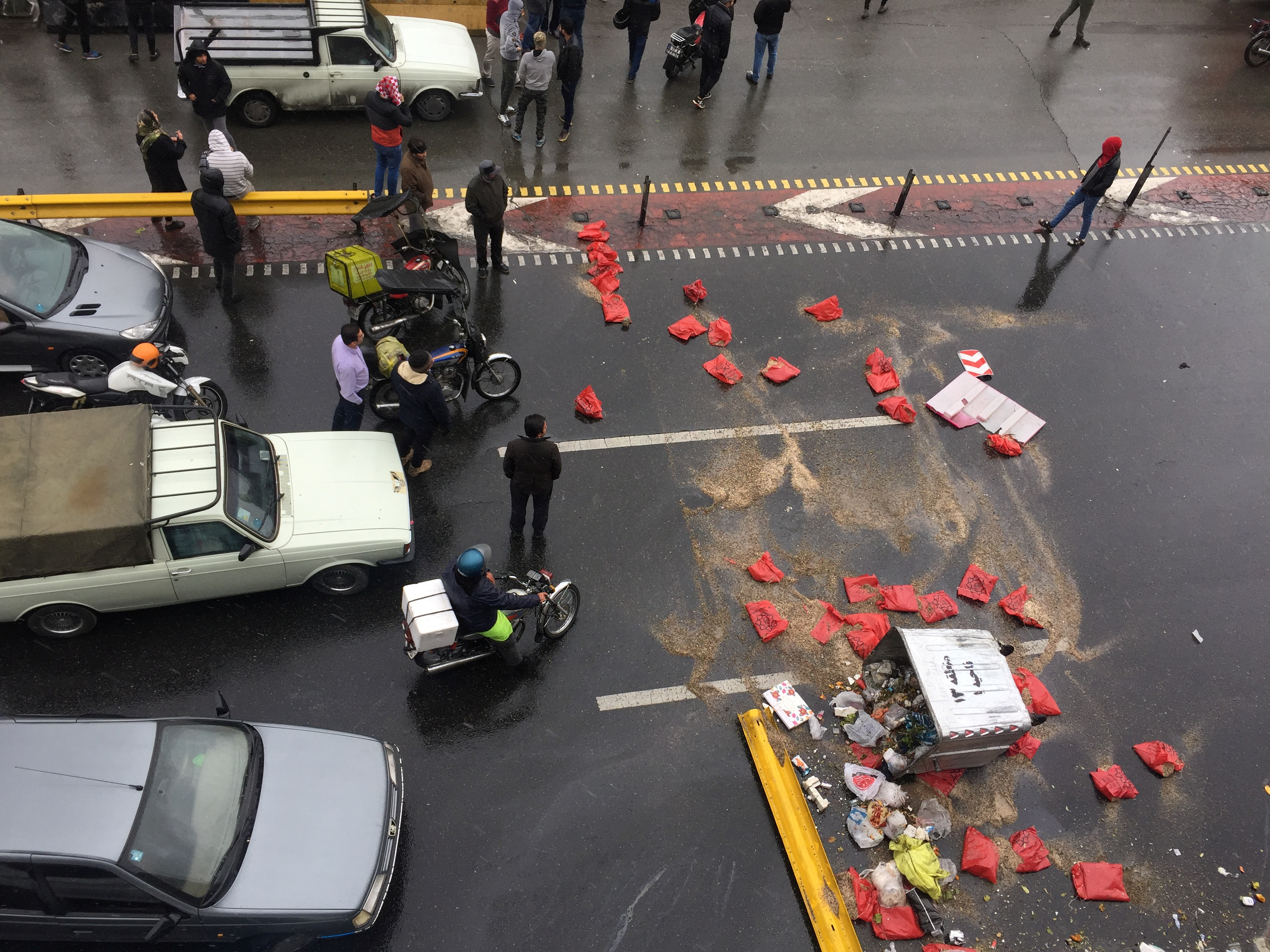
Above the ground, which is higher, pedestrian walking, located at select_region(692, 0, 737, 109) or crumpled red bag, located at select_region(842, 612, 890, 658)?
pedestrian walking, located at select_region(692, 0, 737, 109)

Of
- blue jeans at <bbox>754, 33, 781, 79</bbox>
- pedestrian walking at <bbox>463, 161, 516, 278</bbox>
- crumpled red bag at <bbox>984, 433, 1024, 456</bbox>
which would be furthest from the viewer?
blue jeans at <bbox>754, 33, 781, 79</bbox>

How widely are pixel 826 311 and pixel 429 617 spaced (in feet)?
24.3

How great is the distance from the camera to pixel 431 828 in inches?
294

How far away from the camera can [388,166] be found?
40.8ft

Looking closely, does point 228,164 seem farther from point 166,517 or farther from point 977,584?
point 977,584

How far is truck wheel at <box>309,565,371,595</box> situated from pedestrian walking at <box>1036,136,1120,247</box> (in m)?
11.6

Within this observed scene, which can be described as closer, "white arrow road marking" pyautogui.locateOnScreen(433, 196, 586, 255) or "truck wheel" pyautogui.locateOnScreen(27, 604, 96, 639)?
"truck wheel" pyautogui.locateOnScreen(27, 604, 96, 639)

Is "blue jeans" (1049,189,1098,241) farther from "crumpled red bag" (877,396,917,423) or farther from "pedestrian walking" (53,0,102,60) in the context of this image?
"pedestrian walking" (53,0,102,60)

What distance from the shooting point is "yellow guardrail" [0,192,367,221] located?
1163cm

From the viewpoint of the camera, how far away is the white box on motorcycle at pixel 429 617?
290 inches

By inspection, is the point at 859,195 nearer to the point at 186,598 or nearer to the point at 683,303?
the point at 683,303

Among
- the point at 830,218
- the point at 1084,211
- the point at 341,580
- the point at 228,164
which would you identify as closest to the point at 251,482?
the point at 341,580

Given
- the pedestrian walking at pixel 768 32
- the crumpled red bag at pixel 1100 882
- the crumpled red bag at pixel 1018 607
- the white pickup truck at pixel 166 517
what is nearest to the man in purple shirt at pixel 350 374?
the white pickup truck at pixel 166 517

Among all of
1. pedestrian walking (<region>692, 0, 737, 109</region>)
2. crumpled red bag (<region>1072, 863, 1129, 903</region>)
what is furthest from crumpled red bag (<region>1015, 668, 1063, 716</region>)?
pedestrian walking (<region>692, 0, 737, 109</region>)
